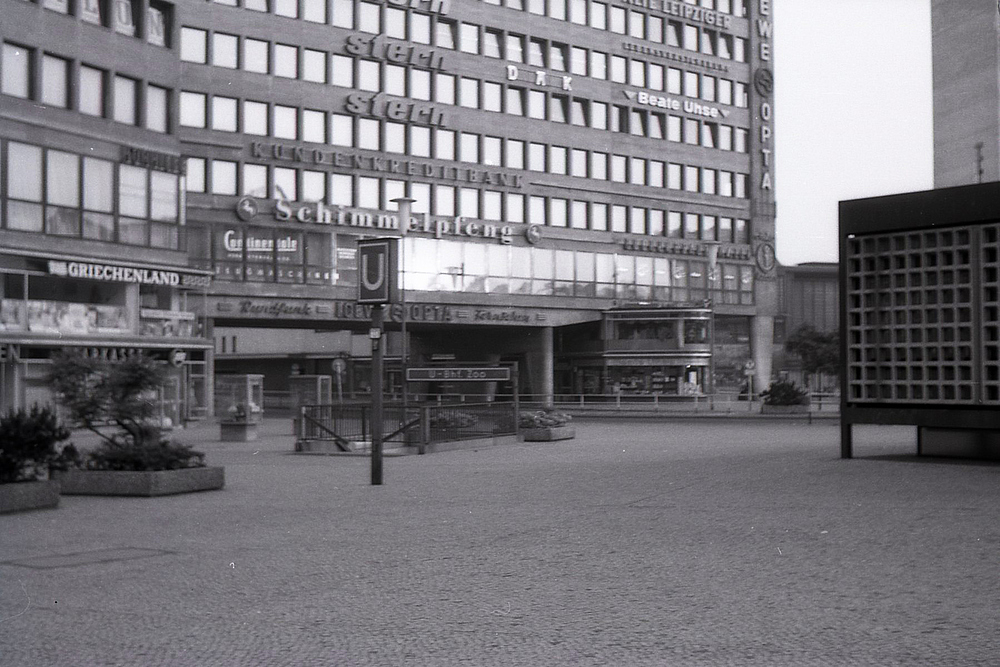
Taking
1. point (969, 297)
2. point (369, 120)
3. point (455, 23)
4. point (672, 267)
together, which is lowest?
point (969, 297)

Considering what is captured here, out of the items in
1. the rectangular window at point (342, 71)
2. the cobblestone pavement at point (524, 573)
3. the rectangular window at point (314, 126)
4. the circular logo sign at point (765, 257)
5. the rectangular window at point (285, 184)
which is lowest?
the cobblestone pavement at point (524, 573)

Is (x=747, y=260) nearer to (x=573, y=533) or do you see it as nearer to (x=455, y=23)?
(x=455, y=23)

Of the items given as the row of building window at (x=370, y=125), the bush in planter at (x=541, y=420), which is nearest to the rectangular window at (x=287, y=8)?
the row of building window at (x=370, y=125)

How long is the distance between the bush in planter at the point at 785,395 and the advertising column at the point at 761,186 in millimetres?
30554

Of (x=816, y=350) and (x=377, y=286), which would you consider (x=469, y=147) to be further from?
(x=377, y=286)

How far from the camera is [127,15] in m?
42.4

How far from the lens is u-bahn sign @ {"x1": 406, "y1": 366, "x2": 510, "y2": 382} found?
3062 centimetres

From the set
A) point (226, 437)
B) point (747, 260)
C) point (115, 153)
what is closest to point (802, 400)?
point (226, 437)

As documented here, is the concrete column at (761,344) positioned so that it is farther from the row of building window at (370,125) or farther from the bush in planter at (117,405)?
the bush in planter at (117,405)

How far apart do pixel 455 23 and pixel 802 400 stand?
28489 mm

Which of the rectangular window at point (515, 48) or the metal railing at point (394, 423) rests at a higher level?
the rectangular window at point (515, 48)

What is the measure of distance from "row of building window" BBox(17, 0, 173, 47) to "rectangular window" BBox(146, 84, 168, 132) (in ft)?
5.33

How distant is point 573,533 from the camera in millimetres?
12695

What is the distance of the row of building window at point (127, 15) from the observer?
39.8m
